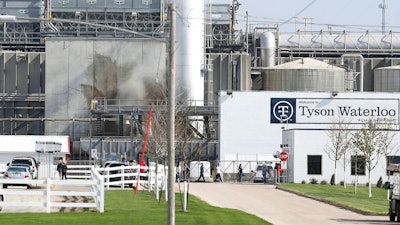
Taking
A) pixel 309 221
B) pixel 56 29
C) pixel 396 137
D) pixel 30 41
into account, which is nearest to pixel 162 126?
pixel 396 137

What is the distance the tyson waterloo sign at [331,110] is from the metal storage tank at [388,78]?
16744mm

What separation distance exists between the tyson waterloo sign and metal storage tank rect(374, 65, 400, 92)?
1674 cm

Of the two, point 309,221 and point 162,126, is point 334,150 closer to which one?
point 162,126

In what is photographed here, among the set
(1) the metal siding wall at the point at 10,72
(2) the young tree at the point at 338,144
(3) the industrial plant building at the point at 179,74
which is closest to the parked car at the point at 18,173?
(2) the young tree at the point at 338,144

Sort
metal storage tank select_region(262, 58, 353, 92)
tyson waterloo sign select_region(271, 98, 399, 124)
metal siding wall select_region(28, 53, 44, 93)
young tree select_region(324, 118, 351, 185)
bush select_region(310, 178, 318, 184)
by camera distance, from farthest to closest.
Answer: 1. metal siding wall select_region(28, 53, 44, 93)
2. metal storage tank select_region(262, 58, 353, 92)
3. tyson waterloo sign select_region(271, 98, 399, 124)
4. bush select_region(310, 178, 318, 184)
5. young tree select_region(324, 118, 351, 185)

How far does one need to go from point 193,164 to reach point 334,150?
1212 centimetres

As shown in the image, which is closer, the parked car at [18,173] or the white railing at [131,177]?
the white railing at [131,177]

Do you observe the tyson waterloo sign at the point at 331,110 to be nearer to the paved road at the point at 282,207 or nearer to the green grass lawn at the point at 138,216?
→ the paved road at the point at 282,207

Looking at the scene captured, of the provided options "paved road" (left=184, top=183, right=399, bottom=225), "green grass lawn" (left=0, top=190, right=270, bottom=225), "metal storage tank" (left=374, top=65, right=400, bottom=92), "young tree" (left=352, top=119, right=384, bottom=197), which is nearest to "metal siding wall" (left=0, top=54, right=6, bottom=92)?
"metal storage tank" (left=374, top=65, right=400, bottom=92)

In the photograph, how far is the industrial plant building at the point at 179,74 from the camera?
328ft

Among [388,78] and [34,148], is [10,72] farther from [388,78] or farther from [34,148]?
[388,78]

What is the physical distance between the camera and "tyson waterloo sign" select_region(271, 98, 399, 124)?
99.1 metres

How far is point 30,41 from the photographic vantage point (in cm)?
12519

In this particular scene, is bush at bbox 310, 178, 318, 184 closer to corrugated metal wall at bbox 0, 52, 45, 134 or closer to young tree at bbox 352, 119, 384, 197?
young tree at bbox 352, 119, 384, 197
